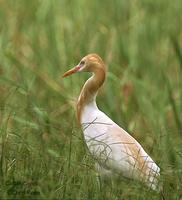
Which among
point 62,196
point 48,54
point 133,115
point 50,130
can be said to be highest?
point 48,54

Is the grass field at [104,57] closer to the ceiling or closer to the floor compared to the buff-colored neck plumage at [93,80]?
closer to the ceiling

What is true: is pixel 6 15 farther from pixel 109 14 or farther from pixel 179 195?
pixel 179 195

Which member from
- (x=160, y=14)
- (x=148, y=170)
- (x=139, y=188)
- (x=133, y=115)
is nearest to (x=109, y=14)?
(x=160, y=14)

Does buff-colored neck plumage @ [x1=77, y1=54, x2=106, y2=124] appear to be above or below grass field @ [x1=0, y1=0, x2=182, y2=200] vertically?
below

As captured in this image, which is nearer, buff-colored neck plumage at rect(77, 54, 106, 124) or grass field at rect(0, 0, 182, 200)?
buff-colored neck plumage at rect(77, 54, 106, 124)

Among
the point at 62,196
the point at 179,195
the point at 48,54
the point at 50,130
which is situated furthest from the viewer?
the point at 48,54

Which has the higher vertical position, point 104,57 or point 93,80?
point 104,57

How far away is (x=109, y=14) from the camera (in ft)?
20.8

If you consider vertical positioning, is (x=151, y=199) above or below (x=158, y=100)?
below

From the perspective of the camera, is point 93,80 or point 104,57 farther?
point 104,57

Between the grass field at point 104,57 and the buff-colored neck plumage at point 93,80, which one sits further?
the grass field at point 104,57

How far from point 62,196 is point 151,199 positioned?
387mm

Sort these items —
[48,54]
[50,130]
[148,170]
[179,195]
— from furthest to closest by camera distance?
[48,54] → [50,130] → [148,170] → [179,195]

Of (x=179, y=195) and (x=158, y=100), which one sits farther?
(x=158, y=100)
